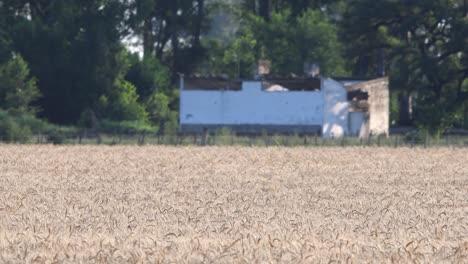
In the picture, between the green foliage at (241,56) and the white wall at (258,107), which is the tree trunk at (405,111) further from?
the white wall at (258,107)

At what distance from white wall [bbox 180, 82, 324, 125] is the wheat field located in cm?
3446

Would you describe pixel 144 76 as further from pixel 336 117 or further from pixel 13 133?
pixel 13 133

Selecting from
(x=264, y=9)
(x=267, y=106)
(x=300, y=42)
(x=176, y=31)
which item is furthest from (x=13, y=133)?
(x=264, y=9)

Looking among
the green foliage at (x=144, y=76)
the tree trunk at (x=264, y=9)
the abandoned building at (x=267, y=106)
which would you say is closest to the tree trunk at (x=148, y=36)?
the green foliage at (x=144, y=76)

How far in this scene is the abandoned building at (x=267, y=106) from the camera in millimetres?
80125

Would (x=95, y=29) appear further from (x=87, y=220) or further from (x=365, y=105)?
(x=87, y=220)

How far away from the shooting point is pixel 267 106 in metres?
80.1

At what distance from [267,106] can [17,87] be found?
16.8 metres

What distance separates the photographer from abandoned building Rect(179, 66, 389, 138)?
80125 mm

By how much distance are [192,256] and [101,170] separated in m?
22.8

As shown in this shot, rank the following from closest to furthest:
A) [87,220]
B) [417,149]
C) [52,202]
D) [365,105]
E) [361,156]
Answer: [87,220] → [52,202] → [361,156] → [417,149] → [365,105]

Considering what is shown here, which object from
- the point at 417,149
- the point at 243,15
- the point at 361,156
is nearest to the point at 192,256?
the point at 361,156

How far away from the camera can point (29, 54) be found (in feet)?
283

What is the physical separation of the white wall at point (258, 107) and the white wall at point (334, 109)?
520 millimetres
